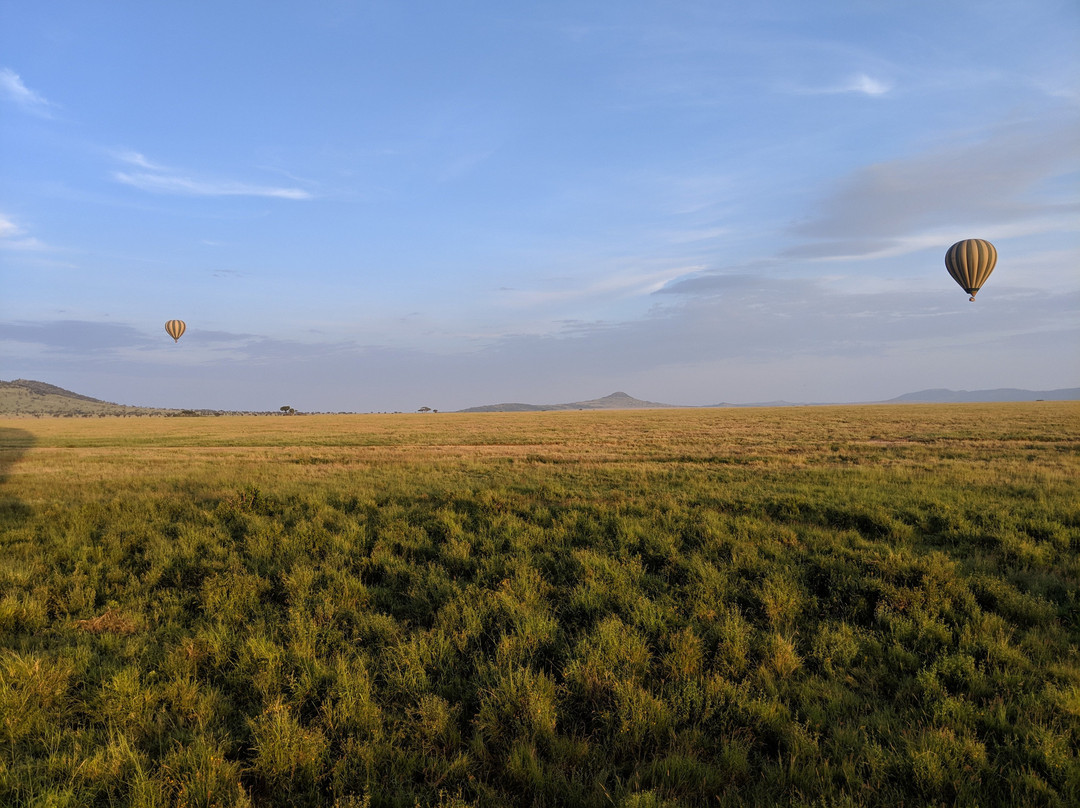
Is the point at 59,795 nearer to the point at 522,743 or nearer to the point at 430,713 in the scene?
the point at 430,713

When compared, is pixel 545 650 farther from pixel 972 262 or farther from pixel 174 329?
pixel 174 329

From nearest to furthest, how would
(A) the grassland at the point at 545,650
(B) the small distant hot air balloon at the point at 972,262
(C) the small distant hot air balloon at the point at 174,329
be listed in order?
(A) the grassland at the point at 545,650
(B) the small distant hot air balloon at the point at 972,262
(C) the small distant hot air balloon at the point at 174,329

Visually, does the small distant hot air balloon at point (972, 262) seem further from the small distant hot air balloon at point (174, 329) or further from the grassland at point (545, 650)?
the small distant hot air balloon at point (174, 329)

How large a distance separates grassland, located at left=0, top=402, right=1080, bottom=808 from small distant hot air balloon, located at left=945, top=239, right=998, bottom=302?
137ft

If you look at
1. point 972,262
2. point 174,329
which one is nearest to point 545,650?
point 972,262

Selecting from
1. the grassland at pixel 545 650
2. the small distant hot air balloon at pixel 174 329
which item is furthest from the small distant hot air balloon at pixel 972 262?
the small distant hot air balloon at pixel 174 329

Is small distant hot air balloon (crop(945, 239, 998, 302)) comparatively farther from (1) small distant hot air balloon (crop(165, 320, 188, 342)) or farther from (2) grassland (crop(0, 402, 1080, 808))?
(1) small distant hot air balloon (crop(165, 320, 188, 342))

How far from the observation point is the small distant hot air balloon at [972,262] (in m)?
43.8

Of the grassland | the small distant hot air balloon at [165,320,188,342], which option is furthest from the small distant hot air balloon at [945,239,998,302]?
the small distant hot air balloon at [165,320,188,342]

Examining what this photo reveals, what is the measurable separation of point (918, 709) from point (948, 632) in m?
1.72

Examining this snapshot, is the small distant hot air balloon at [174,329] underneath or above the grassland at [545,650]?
above

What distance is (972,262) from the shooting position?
44.1 metres

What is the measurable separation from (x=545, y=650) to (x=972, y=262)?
54458 millimetres

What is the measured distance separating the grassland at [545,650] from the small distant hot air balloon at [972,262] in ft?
137
